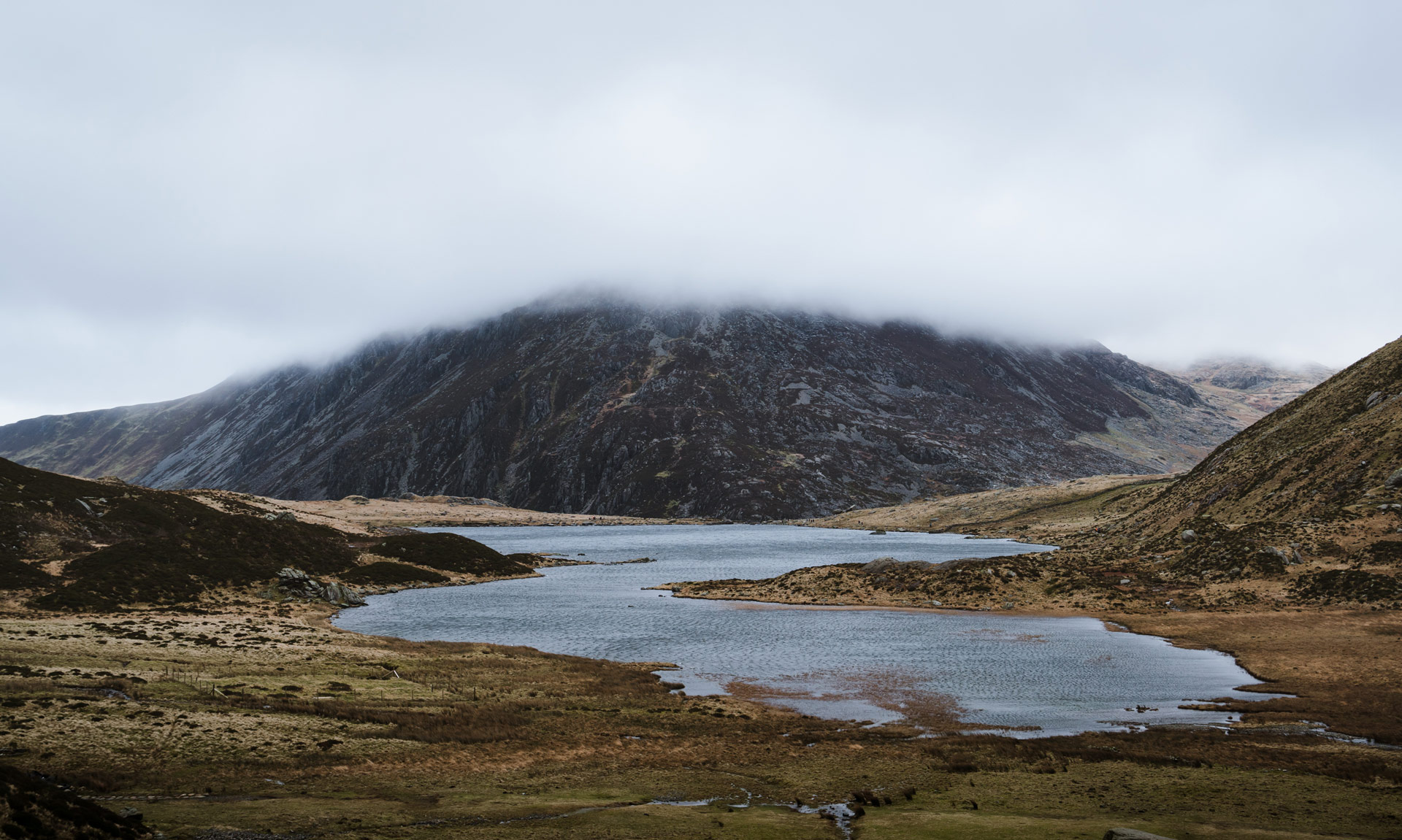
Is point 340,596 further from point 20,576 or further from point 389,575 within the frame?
point 20,576

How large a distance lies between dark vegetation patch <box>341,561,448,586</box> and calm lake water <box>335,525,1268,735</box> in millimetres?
6329

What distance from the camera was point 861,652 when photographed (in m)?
72.7

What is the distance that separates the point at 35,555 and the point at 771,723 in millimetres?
85407

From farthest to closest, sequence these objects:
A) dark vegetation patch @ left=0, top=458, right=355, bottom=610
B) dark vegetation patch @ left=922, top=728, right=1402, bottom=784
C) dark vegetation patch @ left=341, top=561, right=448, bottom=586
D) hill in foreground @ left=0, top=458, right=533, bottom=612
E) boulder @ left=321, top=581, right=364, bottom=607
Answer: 1. dark vegetation patch @ left=341, top=561, right=448, bottom=586
2. boulder @ left=321, top=581, right=364, bottom=607
3. dark vegetation patch @ left=0, top=458, right=355, bottom=610
4. hill in foreground @ left=0, top=458, right=533, bottom=612
5. dark vegetation patch @ left=922, top=728, right=1402, bottom=784

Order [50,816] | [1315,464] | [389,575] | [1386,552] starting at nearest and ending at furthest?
[50,816]
[1386,552]
[1315,464]
[389,575]

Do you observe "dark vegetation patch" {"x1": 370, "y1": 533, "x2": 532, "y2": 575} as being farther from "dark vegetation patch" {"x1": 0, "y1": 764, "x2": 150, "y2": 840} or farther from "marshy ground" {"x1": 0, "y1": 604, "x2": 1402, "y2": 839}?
"dark vegetation patch" {"x1": 0, "y1": 764, "x2": 150, "y2": 840}

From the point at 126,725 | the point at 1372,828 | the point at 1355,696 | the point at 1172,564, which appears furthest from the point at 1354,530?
the point at 126,725

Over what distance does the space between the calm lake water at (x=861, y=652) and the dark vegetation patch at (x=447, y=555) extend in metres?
18.9

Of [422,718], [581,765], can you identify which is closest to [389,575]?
[422,718]

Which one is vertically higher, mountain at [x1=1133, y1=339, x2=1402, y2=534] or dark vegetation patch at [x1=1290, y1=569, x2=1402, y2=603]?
mountain at [x1=1133, y1=339, x2=1402, y2=534]

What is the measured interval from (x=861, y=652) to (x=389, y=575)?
292 feet

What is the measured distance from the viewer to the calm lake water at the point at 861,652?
52250 mm

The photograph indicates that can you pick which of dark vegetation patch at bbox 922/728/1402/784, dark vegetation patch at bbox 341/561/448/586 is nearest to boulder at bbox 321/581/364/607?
dark vegetation patch at bbox 341/561/448/586

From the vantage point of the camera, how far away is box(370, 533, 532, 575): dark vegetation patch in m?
145
